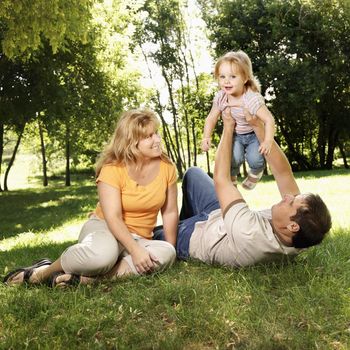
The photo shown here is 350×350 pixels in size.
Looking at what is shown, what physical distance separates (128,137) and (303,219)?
1747 mm

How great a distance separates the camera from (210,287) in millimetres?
4051

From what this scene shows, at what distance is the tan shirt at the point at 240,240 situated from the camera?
163 inches

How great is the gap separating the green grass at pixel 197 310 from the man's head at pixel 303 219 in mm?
370

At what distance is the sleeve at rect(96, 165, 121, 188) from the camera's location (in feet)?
15.1

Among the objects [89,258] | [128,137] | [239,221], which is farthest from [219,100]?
[89,258]

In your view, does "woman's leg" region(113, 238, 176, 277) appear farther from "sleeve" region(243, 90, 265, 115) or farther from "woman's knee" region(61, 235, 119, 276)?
"sleeve" region(243, 90, 265, 115)

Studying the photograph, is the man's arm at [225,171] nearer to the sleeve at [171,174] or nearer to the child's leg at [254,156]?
the child's leg at [254,156]

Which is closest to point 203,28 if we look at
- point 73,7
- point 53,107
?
point 53,107

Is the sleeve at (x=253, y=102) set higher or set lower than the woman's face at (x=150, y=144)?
higher

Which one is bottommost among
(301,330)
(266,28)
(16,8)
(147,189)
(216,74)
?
(301,330)

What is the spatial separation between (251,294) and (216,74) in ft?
7.76

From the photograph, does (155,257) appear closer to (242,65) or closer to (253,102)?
(253,102)

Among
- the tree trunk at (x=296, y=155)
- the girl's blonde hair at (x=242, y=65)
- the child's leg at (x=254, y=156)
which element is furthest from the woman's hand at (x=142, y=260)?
the tree trunk at (x=296, y=155)

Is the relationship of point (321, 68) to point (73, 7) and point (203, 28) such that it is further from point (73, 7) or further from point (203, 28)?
point (73, 7)
